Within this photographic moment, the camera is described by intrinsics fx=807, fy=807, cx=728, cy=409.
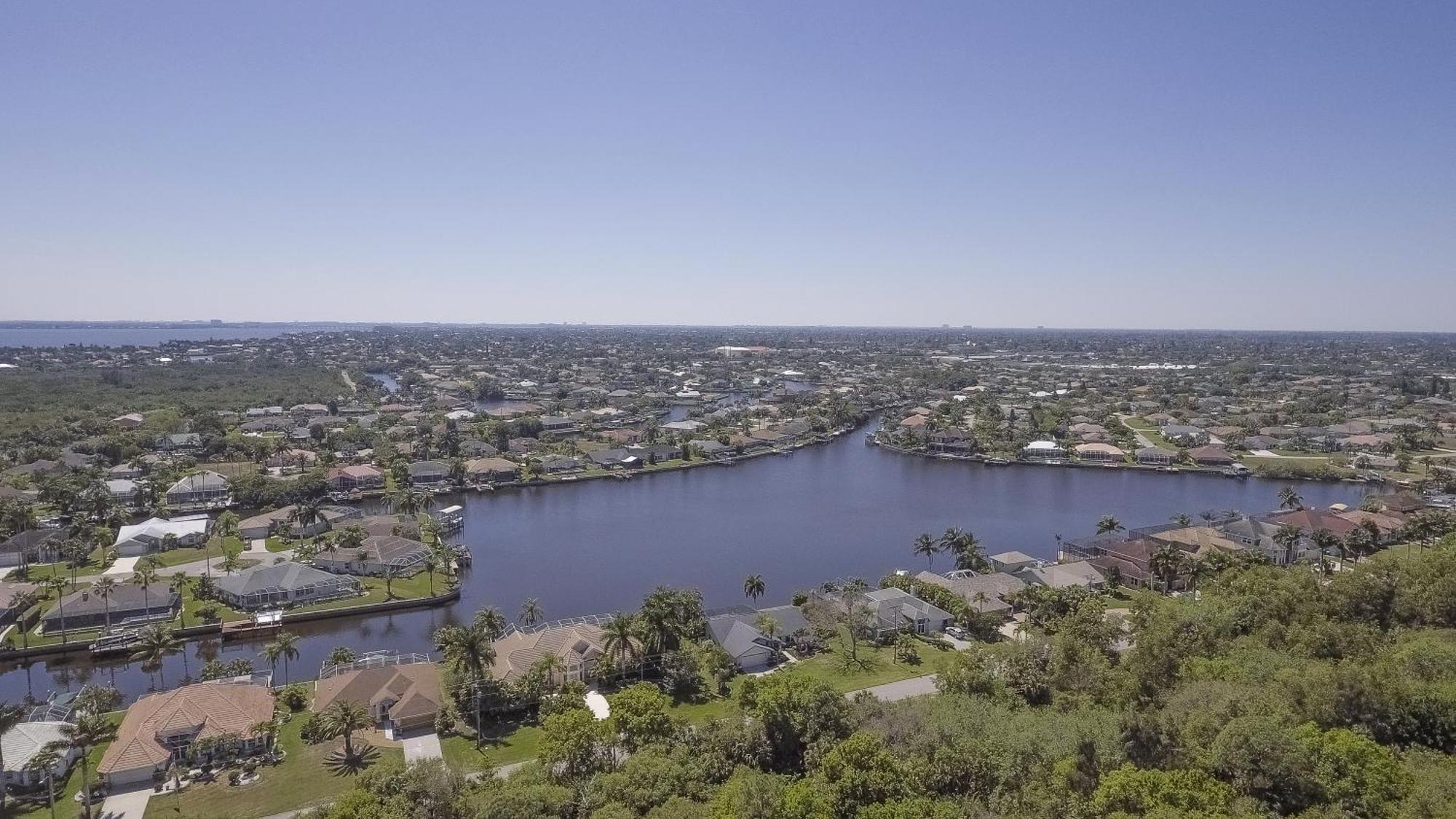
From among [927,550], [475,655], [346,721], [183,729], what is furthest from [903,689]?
[183,729]

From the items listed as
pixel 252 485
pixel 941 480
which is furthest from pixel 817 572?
pixel 252 485

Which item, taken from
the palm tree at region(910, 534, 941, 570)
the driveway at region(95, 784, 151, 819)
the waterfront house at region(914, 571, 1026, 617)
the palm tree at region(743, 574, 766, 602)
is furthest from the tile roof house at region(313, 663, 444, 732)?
the palm tree at region(910, 534, 941, 570)

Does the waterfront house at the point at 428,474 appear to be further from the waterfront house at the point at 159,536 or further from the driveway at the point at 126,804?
the driveway at the point at 126,804

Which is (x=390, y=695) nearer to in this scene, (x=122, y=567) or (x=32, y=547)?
(x=122, y=567)

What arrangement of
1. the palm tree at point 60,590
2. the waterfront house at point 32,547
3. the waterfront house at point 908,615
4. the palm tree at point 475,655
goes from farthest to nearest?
the waterfront house at point 32,547, the waterfront house at point 908,615, the palm tree at point 60,590, the palm tree at point 475,655

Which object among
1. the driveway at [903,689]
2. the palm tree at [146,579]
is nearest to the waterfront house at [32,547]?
the palm tree at [146,579]

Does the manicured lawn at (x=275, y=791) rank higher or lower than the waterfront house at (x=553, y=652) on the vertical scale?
lower

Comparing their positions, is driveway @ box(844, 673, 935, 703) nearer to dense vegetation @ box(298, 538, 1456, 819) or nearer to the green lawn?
dense vegetation @ box(298, 538, 1456, 819)

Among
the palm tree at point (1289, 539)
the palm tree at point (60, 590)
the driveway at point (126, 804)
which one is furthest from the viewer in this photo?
the palm tree at point (1289, 539)
